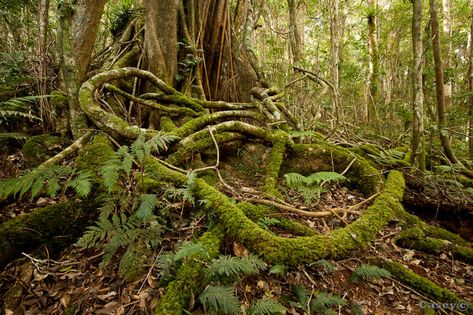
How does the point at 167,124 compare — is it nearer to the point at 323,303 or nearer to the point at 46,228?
the point at 46,228

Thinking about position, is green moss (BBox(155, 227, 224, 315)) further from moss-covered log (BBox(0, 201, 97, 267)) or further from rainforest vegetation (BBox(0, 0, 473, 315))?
moss-covered log (BBox(0, 201, 97, 267))

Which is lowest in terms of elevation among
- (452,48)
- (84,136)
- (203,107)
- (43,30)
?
(84,136)

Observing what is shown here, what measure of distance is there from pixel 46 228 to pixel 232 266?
5.44 feet

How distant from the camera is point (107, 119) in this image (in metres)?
3.22

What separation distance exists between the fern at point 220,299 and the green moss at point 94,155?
5.38 feet

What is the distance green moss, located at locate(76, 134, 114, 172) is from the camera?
275 cm

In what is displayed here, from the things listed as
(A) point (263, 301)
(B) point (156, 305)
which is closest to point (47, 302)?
(B) point (156, 305)

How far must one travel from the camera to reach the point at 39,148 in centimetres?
337

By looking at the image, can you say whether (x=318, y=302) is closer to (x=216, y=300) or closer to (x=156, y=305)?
(x=216, y=300)

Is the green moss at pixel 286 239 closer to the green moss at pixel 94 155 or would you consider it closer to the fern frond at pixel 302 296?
the fern frond at pixel 302 296

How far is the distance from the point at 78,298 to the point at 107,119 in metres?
1.93

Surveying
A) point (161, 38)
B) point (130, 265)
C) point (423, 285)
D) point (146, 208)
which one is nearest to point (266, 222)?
point (146, 208)

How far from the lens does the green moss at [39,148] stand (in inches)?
129

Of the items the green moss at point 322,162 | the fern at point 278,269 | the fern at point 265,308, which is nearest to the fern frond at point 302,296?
the fern at point 278,269
